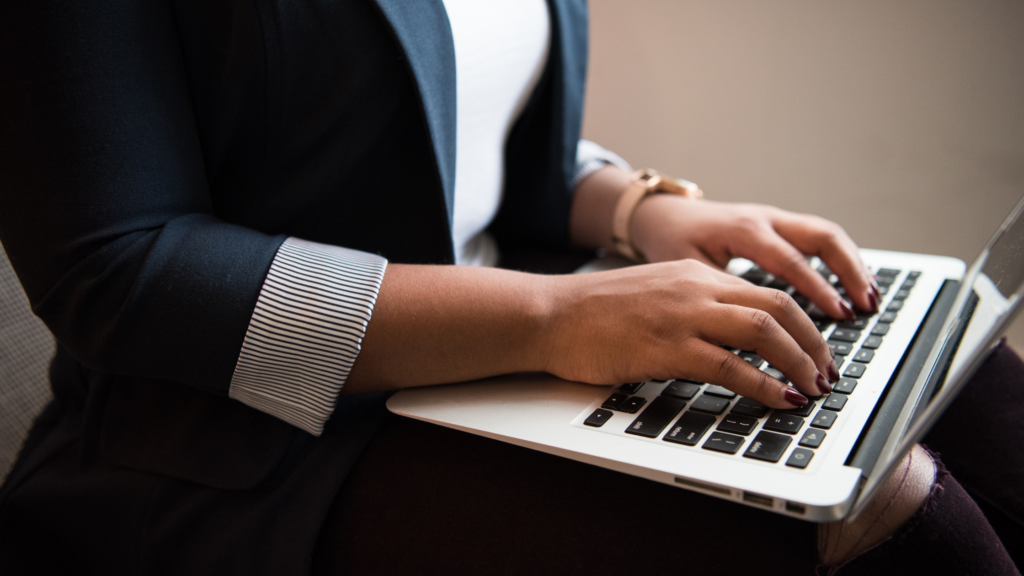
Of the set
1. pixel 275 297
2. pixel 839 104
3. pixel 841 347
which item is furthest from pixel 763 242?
pixel 839 104

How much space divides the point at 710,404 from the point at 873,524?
11 centimetres

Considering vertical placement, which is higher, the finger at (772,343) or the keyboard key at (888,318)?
the finger at (772,343)

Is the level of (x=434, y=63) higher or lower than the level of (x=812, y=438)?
higher

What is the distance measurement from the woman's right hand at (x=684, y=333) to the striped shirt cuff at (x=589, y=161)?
40 cm

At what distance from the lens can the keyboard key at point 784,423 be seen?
1.26 ft

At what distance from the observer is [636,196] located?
79cm

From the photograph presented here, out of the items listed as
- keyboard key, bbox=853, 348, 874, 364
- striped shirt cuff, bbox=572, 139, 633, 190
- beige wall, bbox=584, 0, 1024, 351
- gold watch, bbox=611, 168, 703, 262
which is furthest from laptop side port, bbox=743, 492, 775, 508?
beige wall, bbox=584, 0, 1024, 351

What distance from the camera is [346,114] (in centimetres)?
51

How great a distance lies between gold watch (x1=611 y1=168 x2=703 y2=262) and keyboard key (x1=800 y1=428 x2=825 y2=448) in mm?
437

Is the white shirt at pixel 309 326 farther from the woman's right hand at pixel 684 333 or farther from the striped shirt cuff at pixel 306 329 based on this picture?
the woman's right hand at pixel 684 333

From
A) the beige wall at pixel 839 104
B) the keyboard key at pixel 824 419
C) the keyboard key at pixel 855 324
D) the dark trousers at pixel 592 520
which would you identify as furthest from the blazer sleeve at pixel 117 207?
the beige wall at pixel 839 104

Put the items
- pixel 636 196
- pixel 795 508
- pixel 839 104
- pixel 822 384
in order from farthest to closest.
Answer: pixel 839 104, pixel 636 196, pixel 822 384, pixel 795 508

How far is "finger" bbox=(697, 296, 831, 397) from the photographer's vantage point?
0.41 m

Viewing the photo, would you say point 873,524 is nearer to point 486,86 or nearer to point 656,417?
point 656,417
